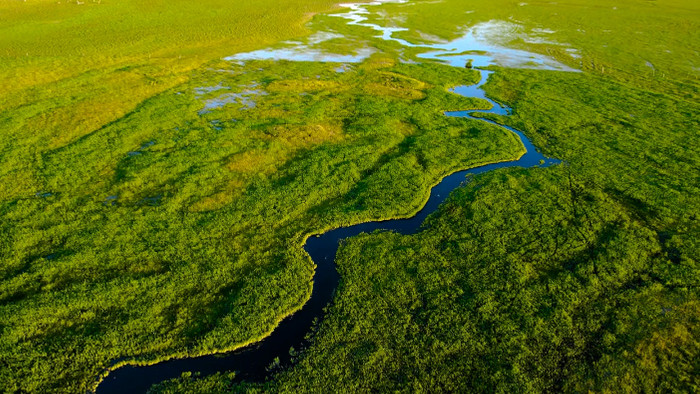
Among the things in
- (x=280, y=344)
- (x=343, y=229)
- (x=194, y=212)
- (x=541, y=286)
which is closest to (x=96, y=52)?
(x=194, y=212)

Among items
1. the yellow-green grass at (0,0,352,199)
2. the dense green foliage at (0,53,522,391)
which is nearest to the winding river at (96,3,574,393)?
the dense green foliage at (0,53,522,391)

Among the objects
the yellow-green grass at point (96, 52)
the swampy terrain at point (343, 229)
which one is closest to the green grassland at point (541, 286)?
the swampy terrain at point (343, 229)

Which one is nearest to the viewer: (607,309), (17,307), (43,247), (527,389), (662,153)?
(527,389)

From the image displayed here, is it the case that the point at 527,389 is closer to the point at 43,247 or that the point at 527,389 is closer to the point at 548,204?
the point at 548,204

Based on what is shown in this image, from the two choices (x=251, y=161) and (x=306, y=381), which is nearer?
(x=306, y=381)

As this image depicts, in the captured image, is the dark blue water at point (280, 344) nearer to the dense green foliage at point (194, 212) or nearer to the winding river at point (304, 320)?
the winding river at point (304, 320)

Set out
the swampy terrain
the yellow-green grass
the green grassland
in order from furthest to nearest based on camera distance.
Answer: the yellow-green grass, the swampy terrain, the green grassland

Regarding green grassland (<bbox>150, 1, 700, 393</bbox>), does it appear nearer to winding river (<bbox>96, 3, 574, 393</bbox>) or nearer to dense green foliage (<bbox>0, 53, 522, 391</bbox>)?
winding river (<bbox>96, 3, 574, 393</bbox>)

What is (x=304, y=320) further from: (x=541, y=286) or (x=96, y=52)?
(x=96, y=52)

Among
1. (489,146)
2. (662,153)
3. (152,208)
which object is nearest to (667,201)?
(662,153)
